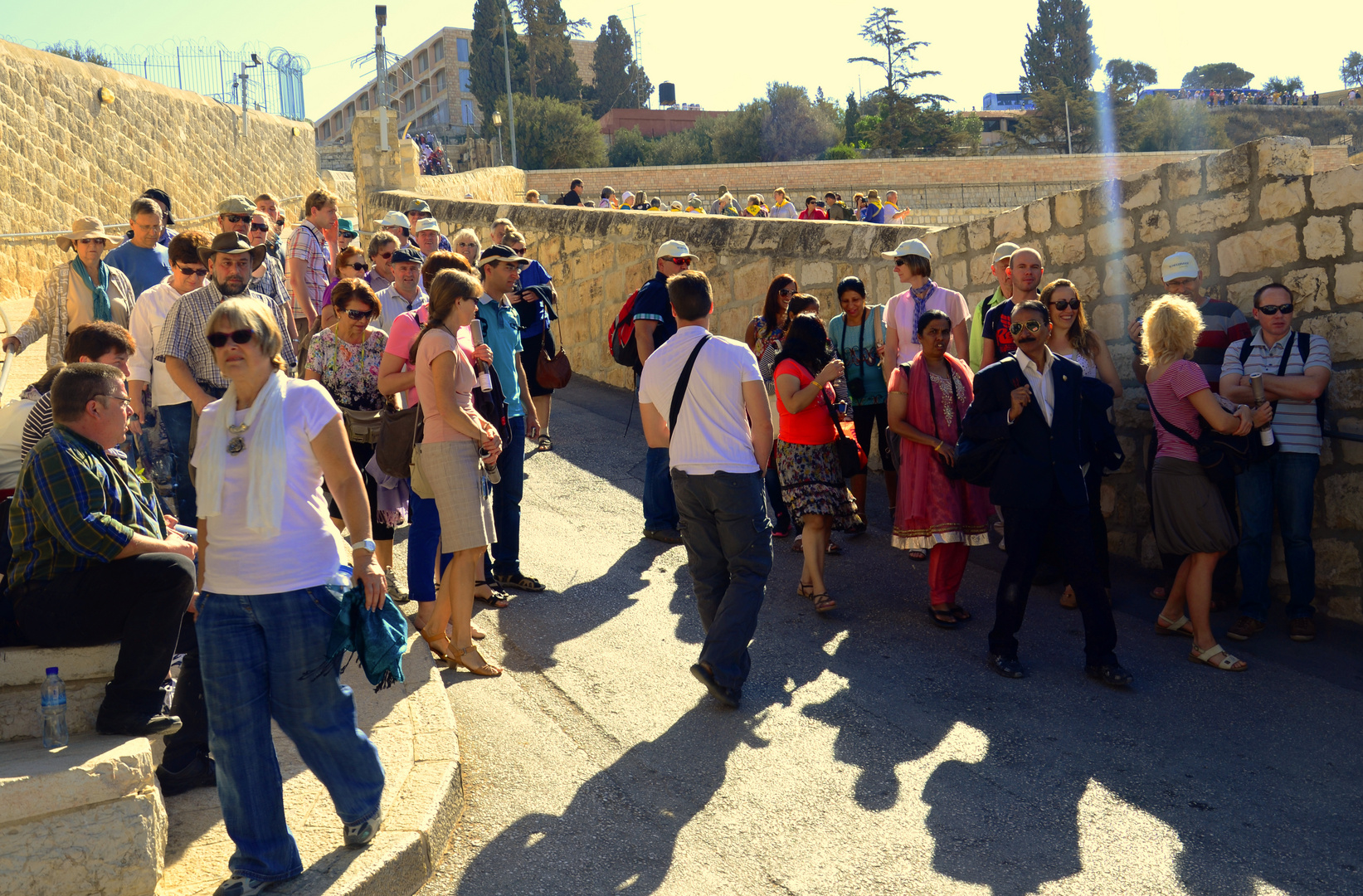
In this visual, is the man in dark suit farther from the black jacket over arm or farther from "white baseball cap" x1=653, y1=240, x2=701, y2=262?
"white baseball cap" x1=653, y1=240, x2=701, y2=262

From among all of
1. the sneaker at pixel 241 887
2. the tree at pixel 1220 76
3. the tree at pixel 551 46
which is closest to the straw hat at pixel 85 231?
the sneaker at pixel 241 887

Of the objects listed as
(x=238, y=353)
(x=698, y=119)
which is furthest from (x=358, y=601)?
(x=698, y=119)

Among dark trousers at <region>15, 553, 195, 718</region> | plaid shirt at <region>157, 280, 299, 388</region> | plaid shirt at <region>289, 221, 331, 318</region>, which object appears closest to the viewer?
dark trousers at <region>15, 553, 195, 718</region>

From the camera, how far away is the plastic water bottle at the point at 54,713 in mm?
3270

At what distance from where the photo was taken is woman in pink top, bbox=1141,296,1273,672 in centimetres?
523

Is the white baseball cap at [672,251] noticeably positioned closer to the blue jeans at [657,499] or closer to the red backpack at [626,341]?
the red backpack at [626,341]

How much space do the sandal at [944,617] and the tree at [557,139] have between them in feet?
155

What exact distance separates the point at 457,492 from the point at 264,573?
1833mm

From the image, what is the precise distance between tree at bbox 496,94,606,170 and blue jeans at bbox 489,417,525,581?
4627 cm

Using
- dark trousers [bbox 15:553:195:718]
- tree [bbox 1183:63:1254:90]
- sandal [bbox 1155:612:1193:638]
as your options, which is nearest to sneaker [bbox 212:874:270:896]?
dark trousers [bbox 15:553:195:718]

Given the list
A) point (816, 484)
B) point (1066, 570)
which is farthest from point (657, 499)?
point (1066, 570)

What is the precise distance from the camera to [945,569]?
5.72 m

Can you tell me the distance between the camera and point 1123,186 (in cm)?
682

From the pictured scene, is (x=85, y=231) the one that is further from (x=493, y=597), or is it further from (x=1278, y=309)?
(x=1278, y=309)
